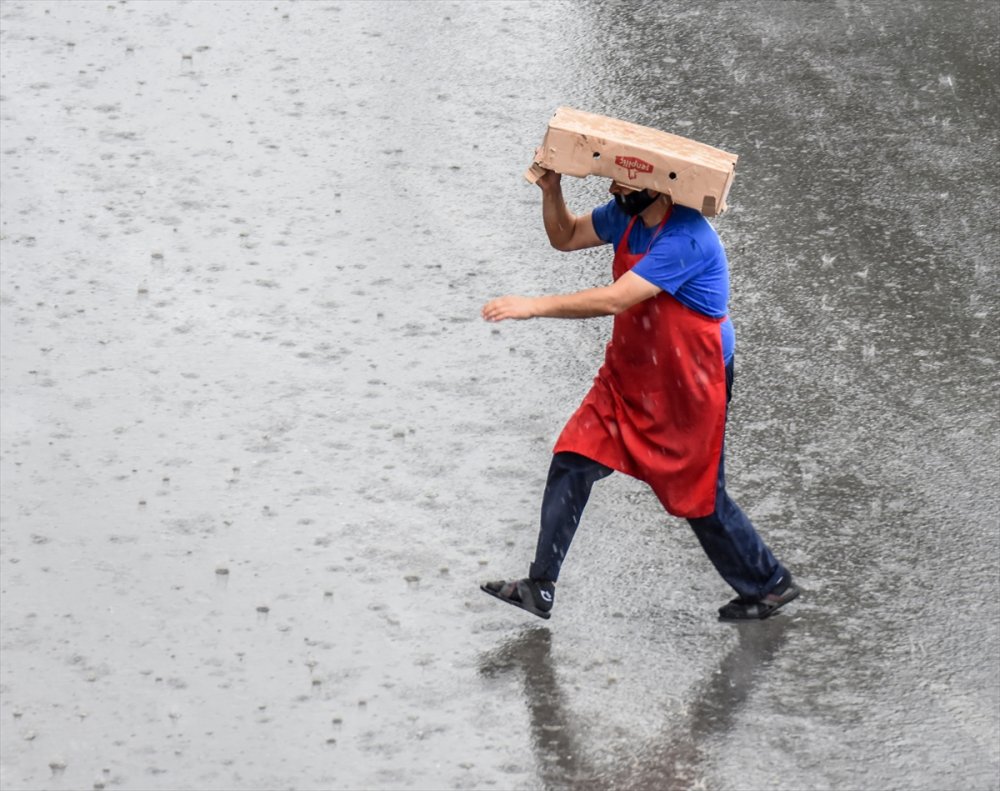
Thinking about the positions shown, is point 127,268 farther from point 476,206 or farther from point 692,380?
point 692,380

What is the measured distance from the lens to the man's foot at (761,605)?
6.27 meters

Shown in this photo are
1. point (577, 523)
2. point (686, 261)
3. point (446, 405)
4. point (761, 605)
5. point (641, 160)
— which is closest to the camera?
point (641, 160)

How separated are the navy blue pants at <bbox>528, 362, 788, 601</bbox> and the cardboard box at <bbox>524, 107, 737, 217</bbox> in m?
0.76

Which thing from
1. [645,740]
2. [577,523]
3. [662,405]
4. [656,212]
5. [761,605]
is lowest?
[645,740]

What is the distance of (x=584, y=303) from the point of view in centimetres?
574

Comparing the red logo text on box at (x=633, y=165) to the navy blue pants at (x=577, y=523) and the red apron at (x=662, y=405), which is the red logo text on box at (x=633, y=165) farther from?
the navy blue pants at (x=577, y=523)

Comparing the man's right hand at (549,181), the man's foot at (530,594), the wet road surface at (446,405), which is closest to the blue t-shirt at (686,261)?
the man's right hand at (549,181)

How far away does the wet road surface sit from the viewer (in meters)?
5.80

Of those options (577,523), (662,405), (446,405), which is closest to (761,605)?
(577,523)

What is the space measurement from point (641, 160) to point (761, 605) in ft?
5.66

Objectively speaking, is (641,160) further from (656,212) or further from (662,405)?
(662,405)

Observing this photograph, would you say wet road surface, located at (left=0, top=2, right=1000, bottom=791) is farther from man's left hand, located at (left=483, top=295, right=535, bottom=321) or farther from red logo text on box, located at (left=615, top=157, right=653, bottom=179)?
red logo text on box, located at (left=615, top=157, right=653, bottom=179)

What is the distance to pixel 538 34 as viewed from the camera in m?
11.1

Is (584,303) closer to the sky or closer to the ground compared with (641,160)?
closer to the ground
